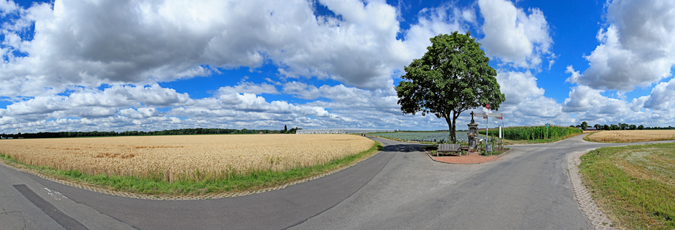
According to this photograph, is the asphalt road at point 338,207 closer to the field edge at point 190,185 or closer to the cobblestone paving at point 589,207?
the cobblestone paving at point 589,207

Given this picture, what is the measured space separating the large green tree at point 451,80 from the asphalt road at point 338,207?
12.6 meters

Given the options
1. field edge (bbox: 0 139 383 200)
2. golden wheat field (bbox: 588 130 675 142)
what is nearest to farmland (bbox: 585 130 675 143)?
golden wheat field (bbox: 588 130 675 142)

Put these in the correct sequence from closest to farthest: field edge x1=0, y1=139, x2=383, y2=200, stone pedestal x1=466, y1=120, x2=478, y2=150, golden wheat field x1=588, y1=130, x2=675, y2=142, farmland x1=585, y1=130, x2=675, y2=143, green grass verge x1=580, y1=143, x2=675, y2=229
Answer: green grass verge x1=580, y1=143, x2=675, y2=229
field edge x1=0, y1=139, x2=383, y2=200
stone pedestal x1=466, y1=120, x2=478, y2=150
farmland x1=585, y1=130, x2=675, y2=143
golden wheat field x1=588, y1=130, x2=675, y2=142

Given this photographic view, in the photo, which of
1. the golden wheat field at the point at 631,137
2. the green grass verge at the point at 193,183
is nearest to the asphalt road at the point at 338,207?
the green grass verge at the point at 193,183

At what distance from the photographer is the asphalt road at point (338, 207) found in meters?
5.88

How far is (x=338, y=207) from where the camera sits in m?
7.05

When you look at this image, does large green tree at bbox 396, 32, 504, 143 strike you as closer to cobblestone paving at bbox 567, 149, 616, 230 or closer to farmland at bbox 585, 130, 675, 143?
cobblestone paving at bbox 567, 149, 616, 230

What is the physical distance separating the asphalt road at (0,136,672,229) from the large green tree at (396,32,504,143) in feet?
41.4

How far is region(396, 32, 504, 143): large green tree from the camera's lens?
71.5 feet

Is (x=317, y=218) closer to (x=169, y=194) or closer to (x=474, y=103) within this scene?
(x=169, y=194)

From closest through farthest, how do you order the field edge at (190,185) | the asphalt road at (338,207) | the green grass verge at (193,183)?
the asphalt road at (338,207), the field edge at (190,185), the green grass verge at (193,183)

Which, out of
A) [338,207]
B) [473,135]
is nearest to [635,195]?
[338,207]

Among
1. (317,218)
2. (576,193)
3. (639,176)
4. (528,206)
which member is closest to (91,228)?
(317,218)

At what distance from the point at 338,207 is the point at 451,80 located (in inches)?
713
